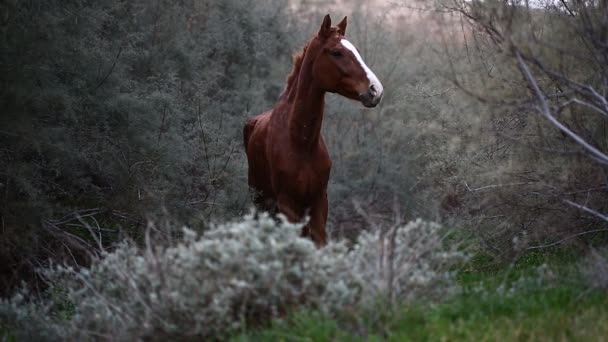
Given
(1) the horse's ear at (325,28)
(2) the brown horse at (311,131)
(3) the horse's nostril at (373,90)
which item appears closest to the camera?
(3) the horse's nostril at (373,90)

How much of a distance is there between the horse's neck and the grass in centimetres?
281

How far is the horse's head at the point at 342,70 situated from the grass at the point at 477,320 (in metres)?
2.52

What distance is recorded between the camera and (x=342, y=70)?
24.3 ft

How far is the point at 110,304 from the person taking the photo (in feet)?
16.6

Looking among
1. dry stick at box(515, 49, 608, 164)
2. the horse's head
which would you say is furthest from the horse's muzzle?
dry stick at box(515, 49, 608, 164)

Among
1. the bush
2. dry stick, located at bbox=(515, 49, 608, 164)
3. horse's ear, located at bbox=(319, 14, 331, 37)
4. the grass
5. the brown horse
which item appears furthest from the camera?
horse's ear, located at bbox=(319, 14, 331, 37)

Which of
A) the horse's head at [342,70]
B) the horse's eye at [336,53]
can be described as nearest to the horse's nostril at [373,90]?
the horse's head at [342,70]

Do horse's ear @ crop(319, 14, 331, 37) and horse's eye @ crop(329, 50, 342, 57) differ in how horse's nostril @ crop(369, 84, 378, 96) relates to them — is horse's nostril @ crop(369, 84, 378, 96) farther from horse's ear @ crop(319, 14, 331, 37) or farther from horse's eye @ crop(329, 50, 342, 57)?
horse's ear @ crop(319, 14, 331, 37)

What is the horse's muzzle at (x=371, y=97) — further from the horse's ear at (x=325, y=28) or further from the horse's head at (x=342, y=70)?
the horse's ear at (x=325, y=28)

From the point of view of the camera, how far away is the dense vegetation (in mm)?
4789

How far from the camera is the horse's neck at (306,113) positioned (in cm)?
763

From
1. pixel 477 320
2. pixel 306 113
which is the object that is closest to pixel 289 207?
pixel 306 113

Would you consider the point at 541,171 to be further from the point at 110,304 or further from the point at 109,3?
the point at 109,3

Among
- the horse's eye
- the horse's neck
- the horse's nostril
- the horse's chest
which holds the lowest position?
the horse's chest
